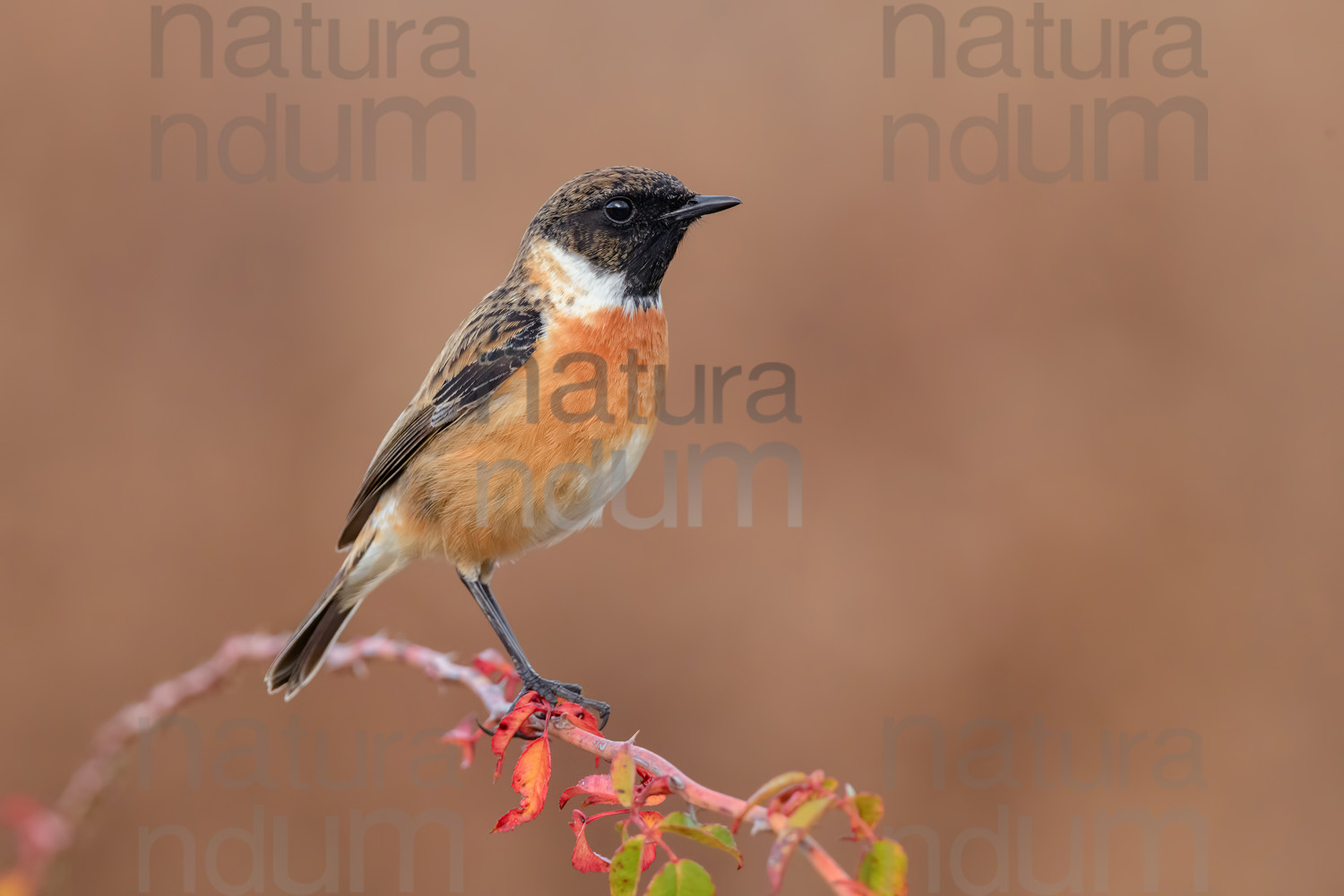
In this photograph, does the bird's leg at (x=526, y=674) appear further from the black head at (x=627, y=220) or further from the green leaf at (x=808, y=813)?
the green leaf at (x=808, y=813)

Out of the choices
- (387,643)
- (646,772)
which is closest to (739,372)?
(387,643)

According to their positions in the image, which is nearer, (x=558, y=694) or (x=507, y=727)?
(x=507, y=727)

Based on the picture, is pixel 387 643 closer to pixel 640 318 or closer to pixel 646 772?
pixel 646 772

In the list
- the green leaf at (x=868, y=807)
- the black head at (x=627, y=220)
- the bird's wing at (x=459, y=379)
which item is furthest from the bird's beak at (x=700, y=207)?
the green leaf at (x=868, y=807)

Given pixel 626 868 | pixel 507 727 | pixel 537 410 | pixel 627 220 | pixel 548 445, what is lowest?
pixel 507 727

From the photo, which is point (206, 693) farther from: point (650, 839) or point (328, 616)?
point (650, 839)

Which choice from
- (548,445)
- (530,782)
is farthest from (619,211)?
(530,782)

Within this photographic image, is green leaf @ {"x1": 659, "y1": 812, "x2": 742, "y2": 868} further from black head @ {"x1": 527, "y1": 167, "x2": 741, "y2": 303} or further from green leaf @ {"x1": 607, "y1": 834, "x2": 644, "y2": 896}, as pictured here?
black head @ {"x1": 527, "y1": 167, "x2": 741, "y2": 303}
